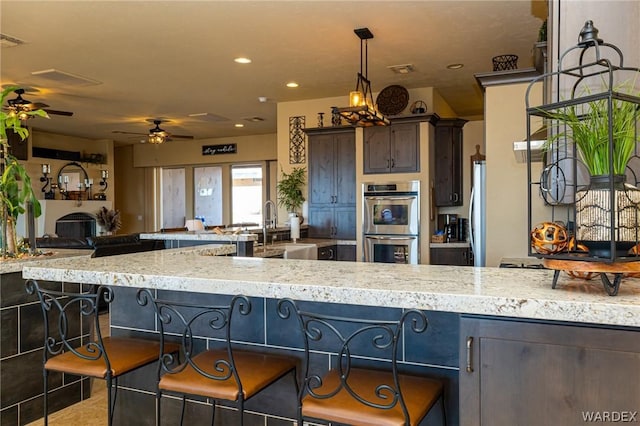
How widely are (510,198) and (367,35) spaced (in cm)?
192

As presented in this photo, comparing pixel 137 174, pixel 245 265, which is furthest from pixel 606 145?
pixel 137 174

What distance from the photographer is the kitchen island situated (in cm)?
112

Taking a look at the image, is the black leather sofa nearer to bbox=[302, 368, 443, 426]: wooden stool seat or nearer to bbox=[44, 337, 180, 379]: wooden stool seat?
bbox=[44, 337, 180, 379]: wooden stool seat

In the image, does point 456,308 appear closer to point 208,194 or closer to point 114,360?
point 114,360

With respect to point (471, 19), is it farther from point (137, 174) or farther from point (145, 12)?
point (137, 174)

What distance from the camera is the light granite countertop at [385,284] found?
3.78 feet

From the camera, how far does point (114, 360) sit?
183 centimetres

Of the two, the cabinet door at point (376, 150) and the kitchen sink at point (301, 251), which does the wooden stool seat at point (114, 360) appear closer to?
the kitchen sink at point (301, 251)

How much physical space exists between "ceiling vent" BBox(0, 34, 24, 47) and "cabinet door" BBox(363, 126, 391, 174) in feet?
12.6

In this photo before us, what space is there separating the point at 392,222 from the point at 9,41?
4438mm

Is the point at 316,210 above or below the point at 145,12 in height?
below

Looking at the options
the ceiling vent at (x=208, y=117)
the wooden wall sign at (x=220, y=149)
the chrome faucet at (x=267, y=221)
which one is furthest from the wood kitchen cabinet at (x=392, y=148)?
the wooden wall sign at (x=220, y=149)

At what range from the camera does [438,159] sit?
6.14 m

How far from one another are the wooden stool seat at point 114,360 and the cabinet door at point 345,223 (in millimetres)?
4438
